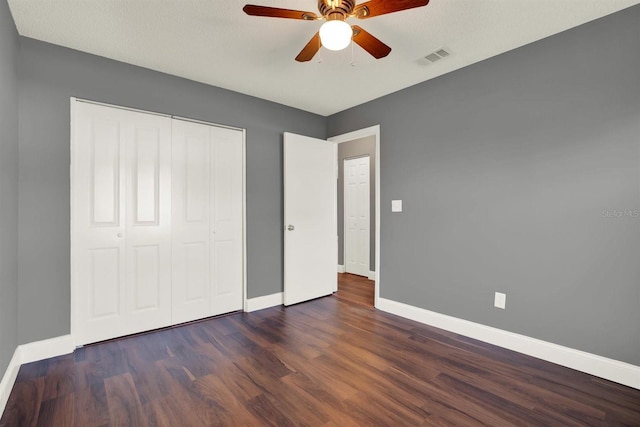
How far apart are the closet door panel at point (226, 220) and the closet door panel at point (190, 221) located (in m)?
0.08

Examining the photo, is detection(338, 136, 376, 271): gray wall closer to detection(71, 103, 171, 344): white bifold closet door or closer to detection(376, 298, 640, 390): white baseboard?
detection(376, 298, 640, 390): white baseboard

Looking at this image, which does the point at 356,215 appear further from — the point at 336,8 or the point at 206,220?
the point at 336,8

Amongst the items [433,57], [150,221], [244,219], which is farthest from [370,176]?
[150,221]

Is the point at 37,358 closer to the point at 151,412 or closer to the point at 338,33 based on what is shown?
the point at 151,412

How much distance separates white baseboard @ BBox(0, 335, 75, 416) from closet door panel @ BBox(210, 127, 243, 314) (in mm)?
1256

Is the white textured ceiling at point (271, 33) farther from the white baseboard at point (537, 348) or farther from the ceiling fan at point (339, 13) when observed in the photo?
the white baseboard at point (537, 348)

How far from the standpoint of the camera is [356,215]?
5.53 metres

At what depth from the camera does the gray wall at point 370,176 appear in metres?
5.20

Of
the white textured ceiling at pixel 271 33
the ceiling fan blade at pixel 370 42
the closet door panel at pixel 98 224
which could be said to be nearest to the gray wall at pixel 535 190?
the white textured ceiling at pixel 271 33

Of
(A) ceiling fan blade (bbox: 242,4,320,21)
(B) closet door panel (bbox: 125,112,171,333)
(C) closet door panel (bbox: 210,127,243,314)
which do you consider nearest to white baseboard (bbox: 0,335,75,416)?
(B) closet door panel (bbox: 125,112,171,333)

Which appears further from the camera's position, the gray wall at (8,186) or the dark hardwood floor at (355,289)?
→ the dark hardwood floor at (355,289)

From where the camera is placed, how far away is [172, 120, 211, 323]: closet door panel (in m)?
3.13

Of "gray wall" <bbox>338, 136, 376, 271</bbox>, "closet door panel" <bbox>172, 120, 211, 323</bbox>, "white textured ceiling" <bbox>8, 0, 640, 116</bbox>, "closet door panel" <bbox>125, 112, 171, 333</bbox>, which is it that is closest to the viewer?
"white textured ceiling" <bbox>8, 0, 640, 116</bbox>

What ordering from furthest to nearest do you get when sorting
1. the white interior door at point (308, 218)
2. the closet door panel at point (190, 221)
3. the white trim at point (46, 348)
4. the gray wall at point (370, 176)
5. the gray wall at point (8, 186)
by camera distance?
the gray wall at point (370, 176) < the white interior door at point (308, 218) < the closet door panel at point (190, 221) < the white trim at point (46, 348) < the gray wall at point (8, 186)
